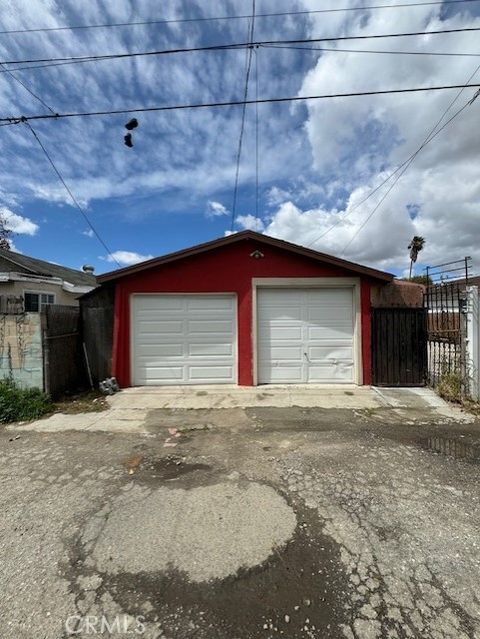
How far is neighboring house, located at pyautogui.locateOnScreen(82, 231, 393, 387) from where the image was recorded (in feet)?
26.7

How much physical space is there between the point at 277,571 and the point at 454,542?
1.43 m

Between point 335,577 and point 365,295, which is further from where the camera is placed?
point 365,295

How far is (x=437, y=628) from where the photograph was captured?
6.28ft

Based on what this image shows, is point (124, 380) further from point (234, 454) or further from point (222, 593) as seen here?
point (222, 593)

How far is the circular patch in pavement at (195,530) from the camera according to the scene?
245 centimetres

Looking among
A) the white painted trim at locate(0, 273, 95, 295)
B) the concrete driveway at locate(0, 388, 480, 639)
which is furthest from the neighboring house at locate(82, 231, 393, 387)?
the white painted trim at locate(0, 273, 95, 295)

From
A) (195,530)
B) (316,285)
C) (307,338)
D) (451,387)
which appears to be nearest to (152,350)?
(307,338)

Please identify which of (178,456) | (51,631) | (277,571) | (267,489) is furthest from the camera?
(178,456)

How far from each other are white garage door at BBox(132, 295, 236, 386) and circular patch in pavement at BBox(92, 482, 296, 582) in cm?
483

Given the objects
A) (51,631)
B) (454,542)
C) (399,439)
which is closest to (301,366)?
(399,439)

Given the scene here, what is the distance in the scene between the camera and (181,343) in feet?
27.2

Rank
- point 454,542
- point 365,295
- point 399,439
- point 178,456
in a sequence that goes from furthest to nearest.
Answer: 1. point 365,295
2. point 399,439
3. point 178,456
4. point 454,542

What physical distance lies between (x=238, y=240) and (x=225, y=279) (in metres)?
0.98

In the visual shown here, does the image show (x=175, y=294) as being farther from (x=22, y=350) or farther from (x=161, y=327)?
(x=22, y=350)
